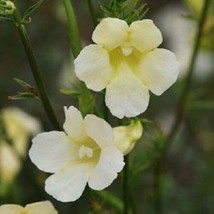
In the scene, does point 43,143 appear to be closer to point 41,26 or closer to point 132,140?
point 132,140

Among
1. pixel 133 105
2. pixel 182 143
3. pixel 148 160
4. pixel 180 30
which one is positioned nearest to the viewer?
pixel 133 105

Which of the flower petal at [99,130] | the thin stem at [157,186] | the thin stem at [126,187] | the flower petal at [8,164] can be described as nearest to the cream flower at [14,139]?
the flower petal at [8,164]

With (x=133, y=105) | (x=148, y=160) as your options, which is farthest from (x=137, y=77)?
(x=148, y=160)

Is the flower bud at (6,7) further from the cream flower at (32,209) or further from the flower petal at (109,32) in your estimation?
the cream flower at (32,209)

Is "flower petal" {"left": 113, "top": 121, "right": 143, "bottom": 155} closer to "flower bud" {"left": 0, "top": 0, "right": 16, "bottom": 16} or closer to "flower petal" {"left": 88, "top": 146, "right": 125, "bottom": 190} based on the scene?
"flower petal" {"left": 88, "top": 146, "right": 125, "bottom": 190}

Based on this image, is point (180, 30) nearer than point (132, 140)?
No

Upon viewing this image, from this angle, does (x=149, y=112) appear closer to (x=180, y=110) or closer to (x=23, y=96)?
(x=180, y=110)
